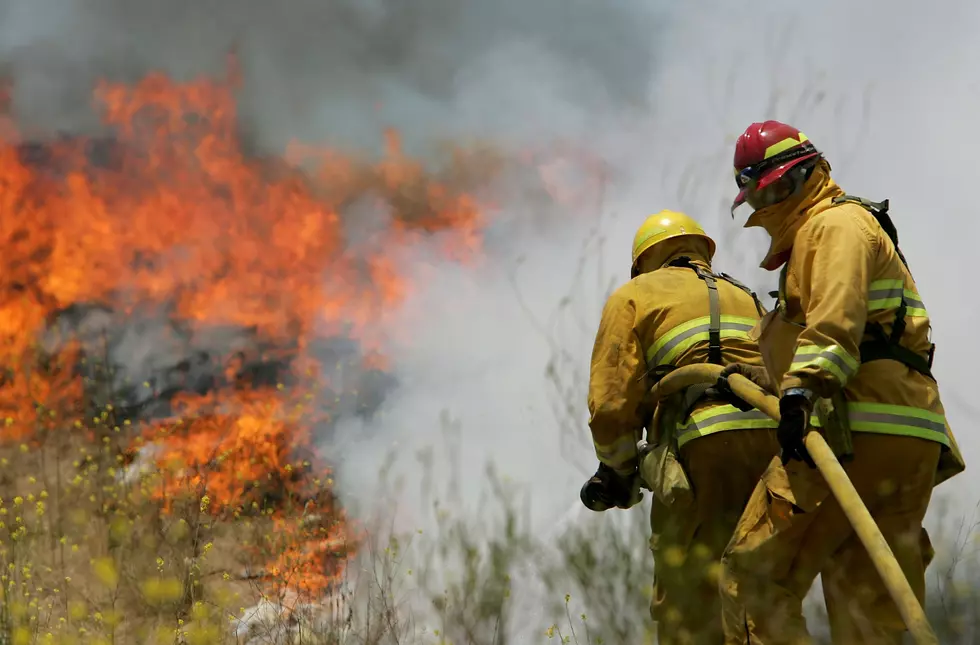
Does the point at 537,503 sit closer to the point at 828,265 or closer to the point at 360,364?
the point at 360,364

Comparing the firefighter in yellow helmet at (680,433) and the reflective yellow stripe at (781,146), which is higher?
the reflective yellow stripe at (781,146)

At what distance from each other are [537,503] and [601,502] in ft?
9.71

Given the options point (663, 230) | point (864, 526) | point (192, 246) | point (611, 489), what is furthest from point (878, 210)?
point (192, 246)

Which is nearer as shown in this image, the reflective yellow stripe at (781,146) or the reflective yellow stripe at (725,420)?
the reflective yellow stripe at (781,146)

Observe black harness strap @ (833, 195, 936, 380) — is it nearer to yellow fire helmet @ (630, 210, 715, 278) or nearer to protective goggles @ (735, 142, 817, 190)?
protective goggles @ (735, 142, 817, 190)

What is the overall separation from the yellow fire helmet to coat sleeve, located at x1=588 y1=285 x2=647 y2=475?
0.52 metres

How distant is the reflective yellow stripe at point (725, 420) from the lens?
3607 millimetres

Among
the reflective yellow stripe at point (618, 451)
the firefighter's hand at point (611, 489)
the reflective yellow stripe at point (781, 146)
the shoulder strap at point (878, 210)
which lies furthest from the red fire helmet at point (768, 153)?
the firefighter's hand at point (611, 489)

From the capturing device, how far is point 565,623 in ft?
16.3

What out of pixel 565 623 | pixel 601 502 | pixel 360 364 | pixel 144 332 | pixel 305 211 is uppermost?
pixel 305 211

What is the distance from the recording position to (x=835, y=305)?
276 centimetres

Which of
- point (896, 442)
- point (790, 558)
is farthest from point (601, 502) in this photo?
point (896, 442)

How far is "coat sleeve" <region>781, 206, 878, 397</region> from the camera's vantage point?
107 inches

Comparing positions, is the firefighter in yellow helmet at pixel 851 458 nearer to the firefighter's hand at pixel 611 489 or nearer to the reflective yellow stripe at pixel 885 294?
the reflective yellow stripe at pixel 885 294
